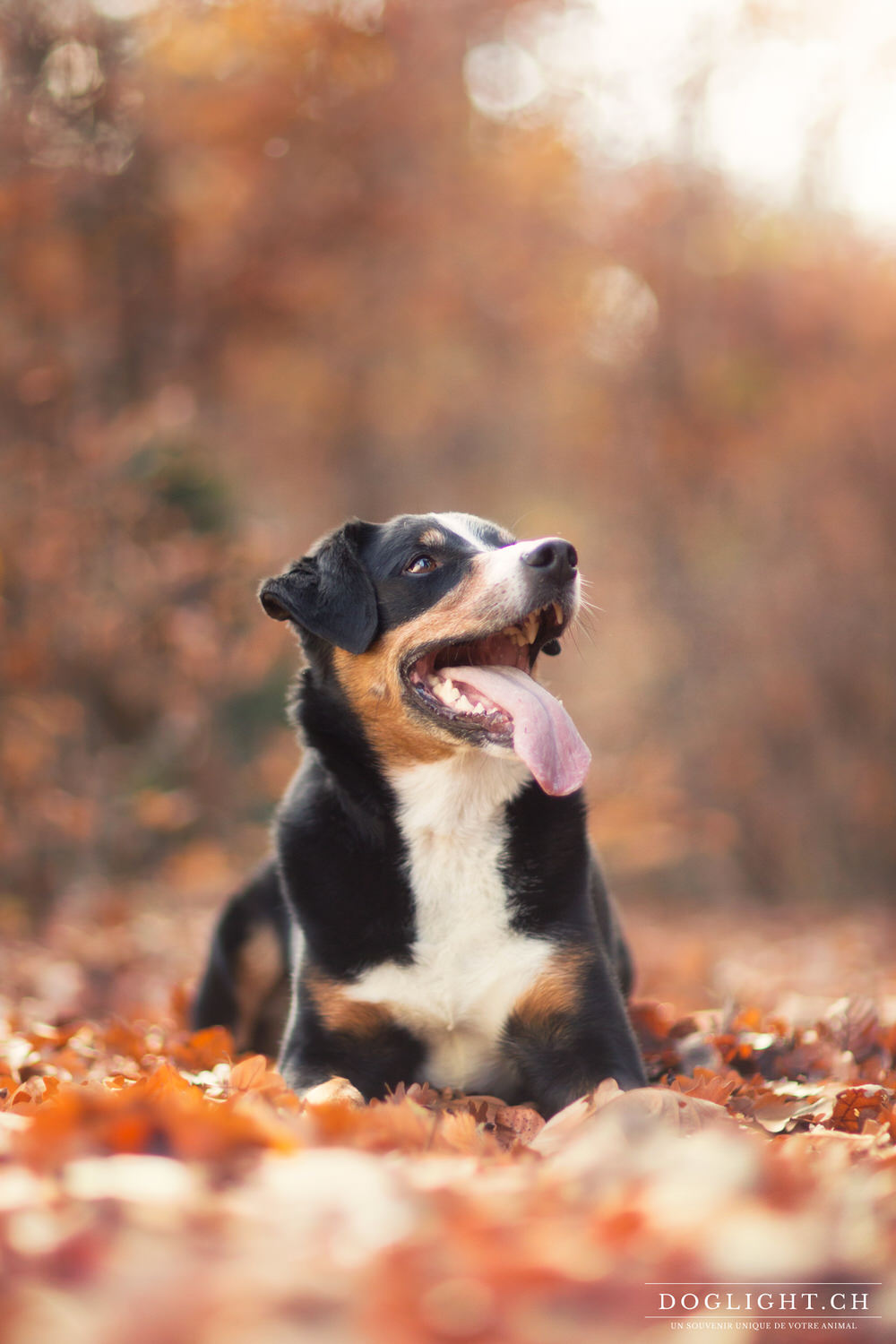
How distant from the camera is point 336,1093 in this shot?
273cm

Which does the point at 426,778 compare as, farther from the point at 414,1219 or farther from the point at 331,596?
the point at 414,1219

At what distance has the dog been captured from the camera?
297cm

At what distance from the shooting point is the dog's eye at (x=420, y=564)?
11.0 ft

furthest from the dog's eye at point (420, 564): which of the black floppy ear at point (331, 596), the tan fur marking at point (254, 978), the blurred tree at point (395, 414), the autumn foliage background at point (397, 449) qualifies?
the blurred tree at point (395, 414)

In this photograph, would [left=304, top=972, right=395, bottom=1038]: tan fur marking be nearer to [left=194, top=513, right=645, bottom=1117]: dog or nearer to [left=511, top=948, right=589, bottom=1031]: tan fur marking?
[left=194, top=513, right=645, bottom=1117]: dog

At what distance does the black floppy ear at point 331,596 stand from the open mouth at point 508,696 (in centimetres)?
19

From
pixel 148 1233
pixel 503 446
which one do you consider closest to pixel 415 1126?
pixel 148 1233

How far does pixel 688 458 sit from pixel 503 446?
2.73m

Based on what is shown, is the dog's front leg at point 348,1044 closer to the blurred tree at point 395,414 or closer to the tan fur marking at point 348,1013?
the tan fur marking at point 348,1013

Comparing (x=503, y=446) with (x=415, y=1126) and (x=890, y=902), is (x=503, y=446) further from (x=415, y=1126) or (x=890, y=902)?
(x=415, y=1126)

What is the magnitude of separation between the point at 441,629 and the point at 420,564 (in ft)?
1.01

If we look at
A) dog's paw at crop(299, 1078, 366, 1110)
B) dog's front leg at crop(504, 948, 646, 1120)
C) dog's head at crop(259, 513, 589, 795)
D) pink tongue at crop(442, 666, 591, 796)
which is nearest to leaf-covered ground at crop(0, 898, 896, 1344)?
dog's paw at crop(299, 1078, 366, 1110)

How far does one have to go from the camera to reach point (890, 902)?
11797 mm

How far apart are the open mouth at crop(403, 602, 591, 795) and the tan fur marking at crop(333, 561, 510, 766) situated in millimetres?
40
